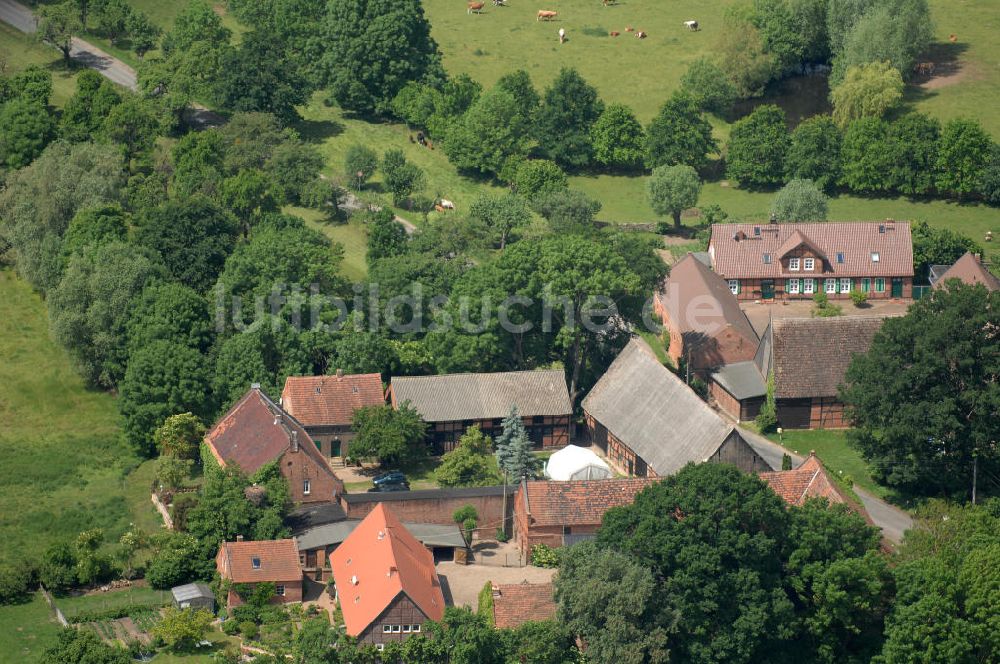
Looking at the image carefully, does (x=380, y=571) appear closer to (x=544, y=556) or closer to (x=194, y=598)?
(x=194, y=598)

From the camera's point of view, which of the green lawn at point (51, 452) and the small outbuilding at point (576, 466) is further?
the green lawn at point (51, 452)

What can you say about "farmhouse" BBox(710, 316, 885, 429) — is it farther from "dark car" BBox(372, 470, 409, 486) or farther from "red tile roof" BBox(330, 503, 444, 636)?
"red tile roof" BBox(330, 503, 444, 636)

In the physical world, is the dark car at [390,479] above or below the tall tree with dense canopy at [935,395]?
below

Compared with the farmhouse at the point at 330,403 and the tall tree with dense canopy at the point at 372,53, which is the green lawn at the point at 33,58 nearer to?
the tall tree with dense canopy at the point at 372,53

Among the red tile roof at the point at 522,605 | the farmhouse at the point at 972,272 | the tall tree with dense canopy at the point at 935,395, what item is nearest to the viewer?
the red tile roof at the point at 522,605

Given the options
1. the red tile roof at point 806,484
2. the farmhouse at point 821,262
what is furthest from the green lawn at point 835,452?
the farmhouse at point 821,262

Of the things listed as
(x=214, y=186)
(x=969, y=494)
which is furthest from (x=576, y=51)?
(x=969, y=494)

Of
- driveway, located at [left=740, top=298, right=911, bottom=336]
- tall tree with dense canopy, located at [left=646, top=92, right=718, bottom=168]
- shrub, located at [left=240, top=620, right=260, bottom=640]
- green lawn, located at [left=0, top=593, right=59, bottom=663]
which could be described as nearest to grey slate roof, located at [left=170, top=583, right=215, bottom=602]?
shrub, located at [left=240, top=620, right=260, bottom=640]
